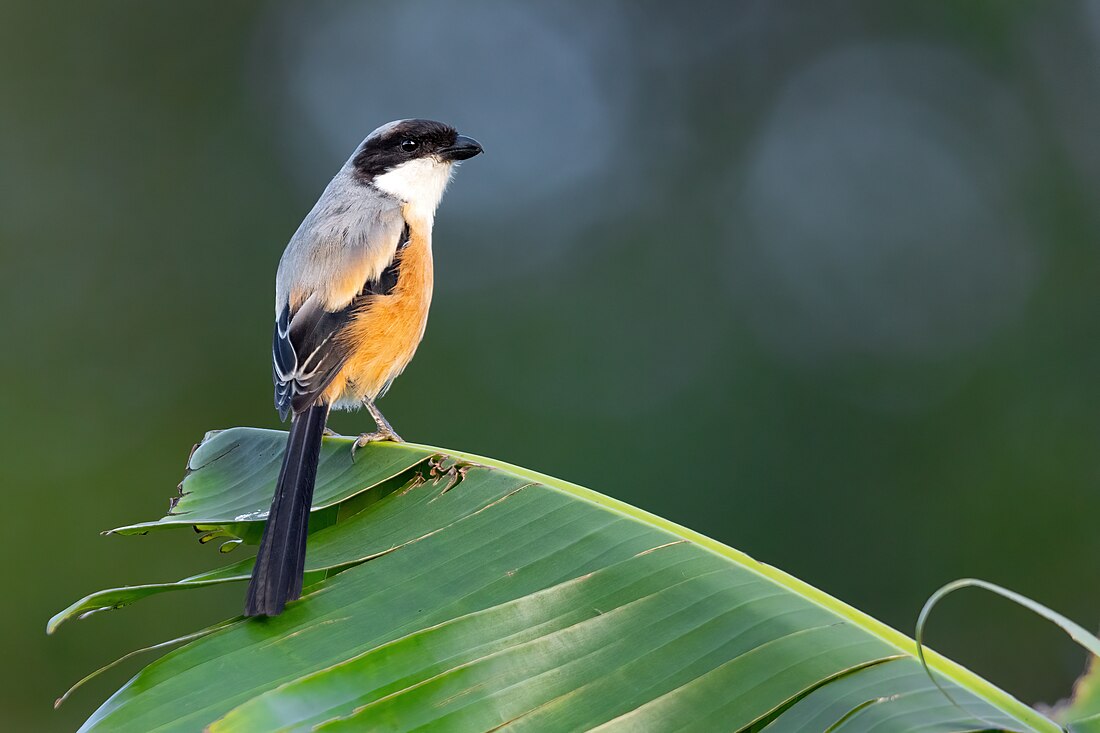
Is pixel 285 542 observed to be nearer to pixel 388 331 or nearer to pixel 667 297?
pixel 388 331

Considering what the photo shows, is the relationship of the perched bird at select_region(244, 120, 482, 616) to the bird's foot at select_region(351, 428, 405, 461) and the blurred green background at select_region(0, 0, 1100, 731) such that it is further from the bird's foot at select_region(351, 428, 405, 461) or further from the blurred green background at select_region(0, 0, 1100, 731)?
the blurred green background at select_region(0, 0, 1100, 731)

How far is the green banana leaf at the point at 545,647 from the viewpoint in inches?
67.5

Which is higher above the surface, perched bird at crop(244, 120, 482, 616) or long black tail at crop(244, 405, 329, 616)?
perched bird at crop(244, 120, 482, 616)

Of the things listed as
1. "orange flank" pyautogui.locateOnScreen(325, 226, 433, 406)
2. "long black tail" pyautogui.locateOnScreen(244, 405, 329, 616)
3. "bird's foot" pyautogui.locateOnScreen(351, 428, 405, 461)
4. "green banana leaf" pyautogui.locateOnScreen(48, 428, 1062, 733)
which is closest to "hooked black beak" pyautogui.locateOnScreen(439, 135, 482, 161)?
"orange flank" pyautogui.locateOnScreen(325, 226, 433, 406)

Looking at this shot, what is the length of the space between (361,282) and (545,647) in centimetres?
209

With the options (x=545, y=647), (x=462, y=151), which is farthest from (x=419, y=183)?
(x=545, y=647)

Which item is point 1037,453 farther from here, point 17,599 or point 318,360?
point 17,599

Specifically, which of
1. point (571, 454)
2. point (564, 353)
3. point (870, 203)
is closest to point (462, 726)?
point (571, 454)

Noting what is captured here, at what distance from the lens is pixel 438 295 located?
1045cm

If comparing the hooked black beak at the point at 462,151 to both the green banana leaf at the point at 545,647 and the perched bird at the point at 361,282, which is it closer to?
the perched bird at the point at 361,282

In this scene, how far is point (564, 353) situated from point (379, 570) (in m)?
7.65

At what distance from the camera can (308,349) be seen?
11.3 feet

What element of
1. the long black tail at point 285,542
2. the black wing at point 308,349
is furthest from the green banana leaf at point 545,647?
the black wing at point 308,349

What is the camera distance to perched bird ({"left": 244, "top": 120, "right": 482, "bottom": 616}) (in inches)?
131
